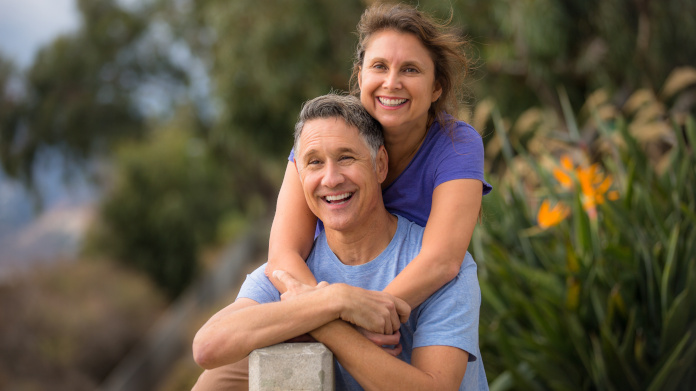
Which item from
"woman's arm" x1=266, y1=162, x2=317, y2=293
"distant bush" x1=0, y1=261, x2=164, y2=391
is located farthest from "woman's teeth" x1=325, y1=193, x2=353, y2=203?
"distant bush" x1=0, y1=261, x2=164, y2=391

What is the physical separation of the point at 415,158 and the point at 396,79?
0.98 feet

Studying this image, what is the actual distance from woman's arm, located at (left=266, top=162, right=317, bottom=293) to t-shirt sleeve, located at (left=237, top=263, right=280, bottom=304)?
0.04 meters

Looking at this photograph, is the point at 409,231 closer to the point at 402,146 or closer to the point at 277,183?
the point at 402,146

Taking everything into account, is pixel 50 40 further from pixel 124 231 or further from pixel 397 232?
pixel 397 232

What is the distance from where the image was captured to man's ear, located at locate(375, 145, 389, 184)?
2322mm

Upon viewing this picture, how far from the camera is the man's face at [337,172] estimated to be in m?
2.19

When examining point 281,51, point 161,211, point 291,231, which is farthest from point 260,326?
point 161,211

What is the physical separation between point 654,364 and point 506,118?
22.6ft

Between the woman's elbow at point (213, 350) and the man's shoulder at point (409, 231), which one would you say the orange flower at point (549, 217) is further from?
the woman's elbow at point (213, 350)

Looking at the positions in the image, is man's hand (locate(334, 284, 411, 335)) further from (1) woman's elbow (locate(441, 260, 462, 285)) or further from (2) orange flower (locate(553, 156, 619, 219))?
(2) orange flower (locate(553, 156, 619, 219))

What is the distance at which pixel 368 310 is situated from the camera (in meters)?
1.99

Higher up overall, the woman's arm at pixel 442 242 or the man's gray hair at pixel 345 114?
the man's gray hair at pixel 345 114

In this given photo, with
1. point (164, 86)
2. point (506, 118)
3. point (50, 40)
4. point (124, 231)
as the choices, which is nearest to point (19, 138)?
point (50, 40)

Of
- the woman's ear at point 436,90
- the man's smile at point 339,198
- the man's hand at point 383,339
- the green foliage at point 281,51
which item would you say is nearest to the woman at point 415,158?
the woman's ear at point 436,90
